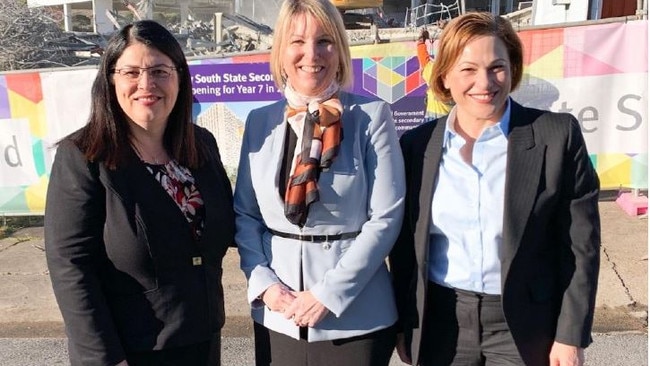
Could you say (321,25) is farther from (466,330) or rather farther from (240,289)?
(240,289)

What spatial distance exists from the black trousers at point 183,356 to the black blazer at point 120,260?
0.15ft

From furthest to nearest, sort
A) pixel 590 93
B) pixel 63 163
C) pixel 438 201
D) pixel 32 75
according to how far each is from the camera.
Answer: pixel 32 75 < pixel 590 93 < pixel 438 201 < pixel 63 163

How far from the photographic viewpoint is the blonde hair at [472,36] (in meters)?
2.30

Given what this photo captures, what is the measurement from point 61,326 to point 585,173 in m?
4.08

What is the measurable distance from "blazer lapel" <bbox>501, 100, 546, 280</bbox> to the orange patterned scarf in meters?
0.63

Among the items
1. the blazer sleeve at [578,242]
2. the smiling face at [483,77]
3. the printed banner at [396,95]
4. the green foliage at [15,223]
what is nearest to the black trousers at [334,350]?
the blazer sleeve at [578,242]

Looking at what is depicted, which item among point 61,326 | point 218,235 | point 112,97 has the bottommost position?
point 61,326

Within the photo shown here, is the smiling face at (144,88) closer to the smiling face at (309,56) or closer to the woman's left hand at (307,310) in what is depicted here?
the smiling face at (309,56)

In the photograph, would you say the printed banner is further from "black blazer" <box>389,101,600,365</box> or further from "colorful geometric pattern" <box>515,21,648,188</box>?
"black blazer" <box>389,101,600,365</box>

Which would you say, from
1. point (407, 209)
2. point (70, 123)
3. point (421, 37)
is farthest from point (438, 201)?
point (70, 123)

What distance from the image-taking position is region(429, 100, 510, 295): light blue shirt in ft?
7.54

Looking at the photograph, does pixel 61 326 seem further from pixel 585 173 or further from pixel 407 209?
pixel 585 173

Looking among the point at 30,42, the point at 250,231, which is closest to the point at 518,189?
the point at 250,231

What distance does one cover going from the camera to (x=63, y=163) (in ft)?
7.18
